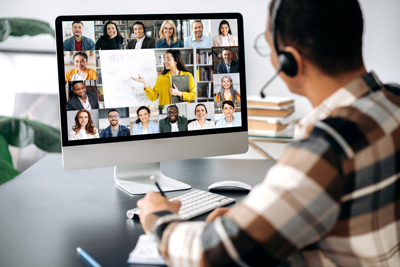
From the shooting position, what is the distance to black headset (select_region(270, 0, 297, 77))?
0.64 m

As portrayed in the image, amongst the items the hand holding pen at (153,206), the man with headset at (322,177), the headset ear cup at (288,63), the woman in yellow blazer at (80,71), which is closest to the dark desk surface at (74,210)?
the hand holding pen at (153,206)

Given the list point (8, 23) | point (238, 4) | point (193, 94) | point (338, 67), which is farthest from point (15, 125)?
point (338, 67)

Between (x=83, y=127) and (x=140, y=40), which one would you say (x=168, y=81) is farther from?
(x=83, y=127)

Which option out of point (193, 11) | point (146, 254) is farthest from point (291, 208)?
point (193, 11)

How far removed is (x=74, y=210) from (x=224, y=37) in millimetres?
713

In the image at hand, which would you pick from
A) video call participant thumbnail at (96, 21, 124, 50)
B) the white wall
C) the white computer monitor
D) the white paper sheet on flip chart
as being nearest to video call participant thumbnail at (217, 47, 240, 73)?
the white computer monitor

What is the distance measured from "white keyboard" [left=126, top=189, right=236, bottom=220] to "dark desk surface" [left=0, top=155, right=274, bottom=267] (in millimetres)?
27

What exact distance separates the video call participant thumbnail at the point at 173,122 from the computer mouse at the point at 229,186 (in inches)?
8.2

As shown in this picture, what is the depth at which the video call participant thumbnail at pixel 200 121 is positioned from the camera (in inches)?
48.9

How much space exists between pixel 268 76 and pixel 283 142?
0.46 metres

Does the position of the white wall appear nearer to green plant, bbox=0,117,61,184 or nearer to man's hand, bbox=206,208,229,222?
green plant, bbox=0,117,61,184

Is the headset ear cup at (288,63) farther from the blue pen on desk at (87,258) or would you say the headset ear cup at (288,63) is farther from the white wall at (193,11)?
the white wall at (193,11)

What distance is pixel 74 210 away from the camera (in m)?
1.09

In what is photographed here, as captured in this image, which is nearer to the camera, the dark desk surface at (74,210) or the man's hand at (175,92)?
the dark desk surface at (74,210)
